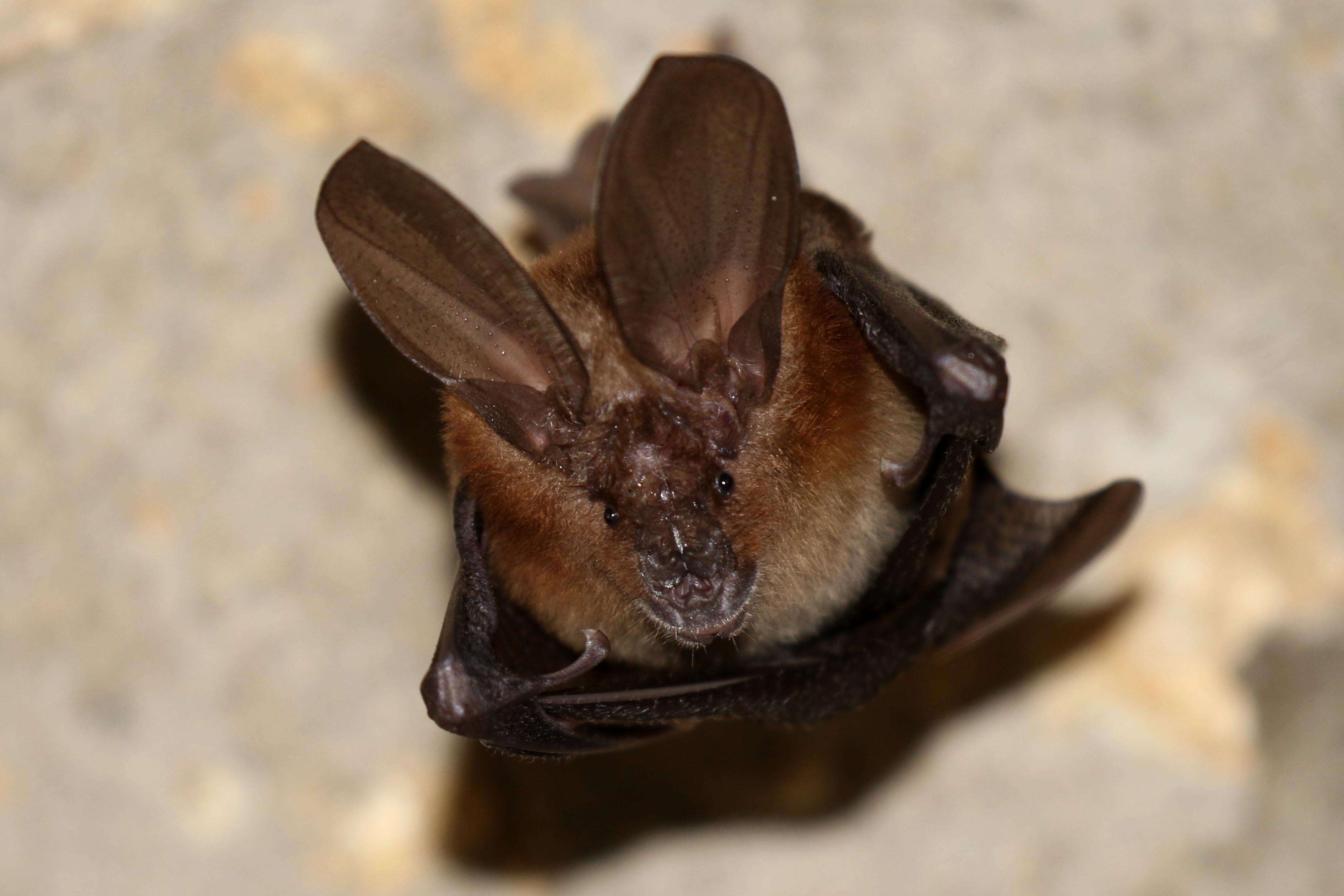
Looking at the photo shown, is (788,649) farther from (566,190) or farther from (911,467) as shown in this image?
(566,190)

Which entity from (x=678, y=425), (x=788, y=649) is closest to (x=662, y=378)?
(x=678, y=425)

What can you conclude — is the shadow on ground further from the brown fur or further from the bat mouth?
the bat mouth

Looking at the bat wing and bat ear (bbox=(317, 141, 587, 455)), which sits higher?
bat ear (bbox=(317, 141, 587, 455))

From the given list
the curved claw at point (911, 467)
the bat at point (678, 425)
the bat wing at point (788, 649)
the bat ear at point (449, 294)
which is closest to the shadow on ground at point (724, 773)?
the bat wing at point (788, 649)

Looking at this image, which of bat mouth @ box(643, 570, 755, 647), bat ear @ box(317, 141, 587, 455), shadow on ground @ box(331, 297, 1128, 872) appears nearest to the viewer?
bat ear @ box(317, 141, 587, 455)

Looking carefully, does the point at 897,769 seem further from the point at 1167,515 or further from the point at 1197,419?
the point at 1197,419

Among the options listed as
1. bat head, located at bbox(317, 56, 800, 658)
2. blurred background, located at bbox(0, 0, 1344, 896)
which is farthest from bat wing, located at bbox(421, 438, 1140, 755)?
blurred background, located at bbox(0, 0, 1344, 896)

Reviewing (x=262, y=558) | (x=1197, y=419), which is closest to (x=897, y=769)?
(x=1197, y=419)

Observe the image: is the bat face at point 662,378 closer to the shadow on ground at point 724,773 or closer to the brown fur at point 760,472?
the brown fur at point 760,472
